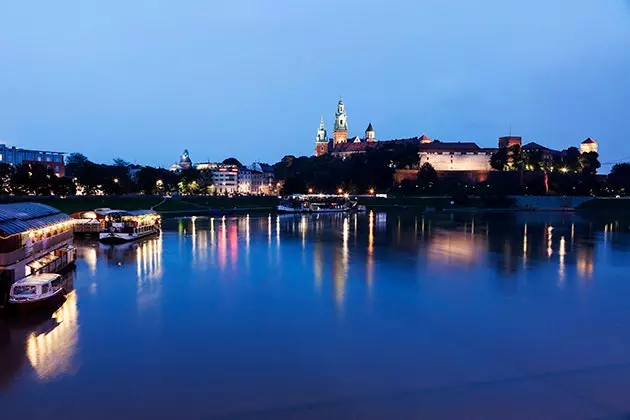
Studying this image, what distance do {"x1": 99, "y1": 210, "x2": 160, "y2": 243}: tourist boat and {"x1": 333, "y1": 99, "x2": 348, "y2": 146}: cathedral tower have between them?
64466 mm

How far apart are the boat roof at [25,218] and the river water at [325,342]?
61.8 inches

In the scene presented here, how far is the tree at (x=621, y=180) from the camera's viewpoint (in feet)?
173

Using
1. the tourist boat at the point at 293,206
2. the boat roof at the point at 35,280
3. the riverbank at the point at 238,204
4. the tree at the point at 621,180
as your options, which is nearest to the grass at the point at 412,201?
the riverbank at the point at 238,204

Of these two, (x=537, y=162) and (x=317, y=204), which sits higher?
(x=537, y=162)

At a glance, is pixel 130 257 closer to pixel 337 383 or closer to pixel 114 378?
pixel 114 378

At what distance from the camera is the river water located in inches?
226

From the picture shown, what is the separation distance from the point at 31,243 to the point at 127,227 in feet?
31.3

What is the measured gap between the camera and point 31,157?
170ft

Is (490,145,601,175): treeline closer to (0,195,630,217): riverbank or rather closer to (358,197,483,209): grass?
(0,195,630,217): riverbank

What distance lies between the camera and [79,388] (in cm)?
610

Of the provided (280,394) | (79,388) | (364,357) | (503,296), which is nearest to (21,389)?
(79,388)

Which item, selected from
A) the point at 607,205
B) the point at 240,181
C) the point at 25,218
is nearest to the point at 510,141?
the point at 607,205

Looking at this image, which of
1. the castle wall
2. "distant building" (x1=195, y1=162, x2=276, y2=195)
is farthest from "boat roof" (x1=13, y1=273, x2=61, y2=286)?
"distant building" (x1=195, y1=162, x2=276, y2=195)

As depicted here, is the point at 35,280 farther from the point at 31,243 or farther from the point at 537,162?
the point at 537,162
